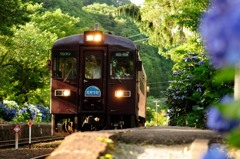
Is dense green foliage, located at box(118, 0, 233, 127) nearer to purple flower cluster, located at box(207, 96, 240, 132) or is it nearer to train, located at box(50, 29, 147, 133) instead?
train, located at box(50, 29, 147, 133)

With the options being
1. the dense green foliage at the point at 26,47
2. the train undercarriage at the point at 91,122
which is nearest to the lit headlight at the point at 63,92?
the train undercarriage at the point at 91,122

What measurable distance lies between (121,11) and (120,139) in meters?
23.2

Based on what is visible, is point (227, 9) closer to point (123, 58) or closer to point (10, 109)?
point (123, 58)

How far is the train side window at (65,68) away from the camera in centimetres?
1442

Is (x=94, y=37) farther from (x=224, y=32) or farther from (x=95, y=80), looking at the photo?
(x=224, y=32)

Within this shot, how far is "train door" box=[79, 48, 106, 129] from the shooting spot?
46.7ft

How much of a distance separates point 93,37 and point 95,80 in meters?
1.05

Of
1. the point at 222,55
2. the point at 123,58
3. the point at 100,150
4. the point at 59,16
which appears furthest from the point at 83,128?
the point at 59,16

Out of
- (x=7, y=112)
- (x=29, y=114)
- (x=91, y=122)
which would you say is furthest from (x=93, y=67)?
(x=29, y=114)

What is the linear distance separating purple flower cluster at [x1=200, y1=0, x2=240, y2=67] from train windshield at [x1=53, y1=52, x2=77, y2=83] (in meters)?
13.3

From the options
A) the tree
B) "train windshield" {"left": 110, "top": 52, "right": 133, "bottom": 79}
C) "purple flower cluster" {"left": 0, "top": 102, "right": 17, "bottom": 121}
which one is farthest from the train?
"purple flower cluster" {"left": 0, "top": 102, "right": 17, "bottom": 121}

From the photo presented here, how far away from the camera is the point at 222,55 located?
1103mm

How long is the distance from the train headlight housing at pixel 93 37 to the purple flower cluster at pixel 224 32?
43.5 feet

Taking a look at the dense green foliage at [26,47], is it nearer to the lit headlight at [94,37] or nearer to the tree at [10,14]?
the tree at [10,14]
